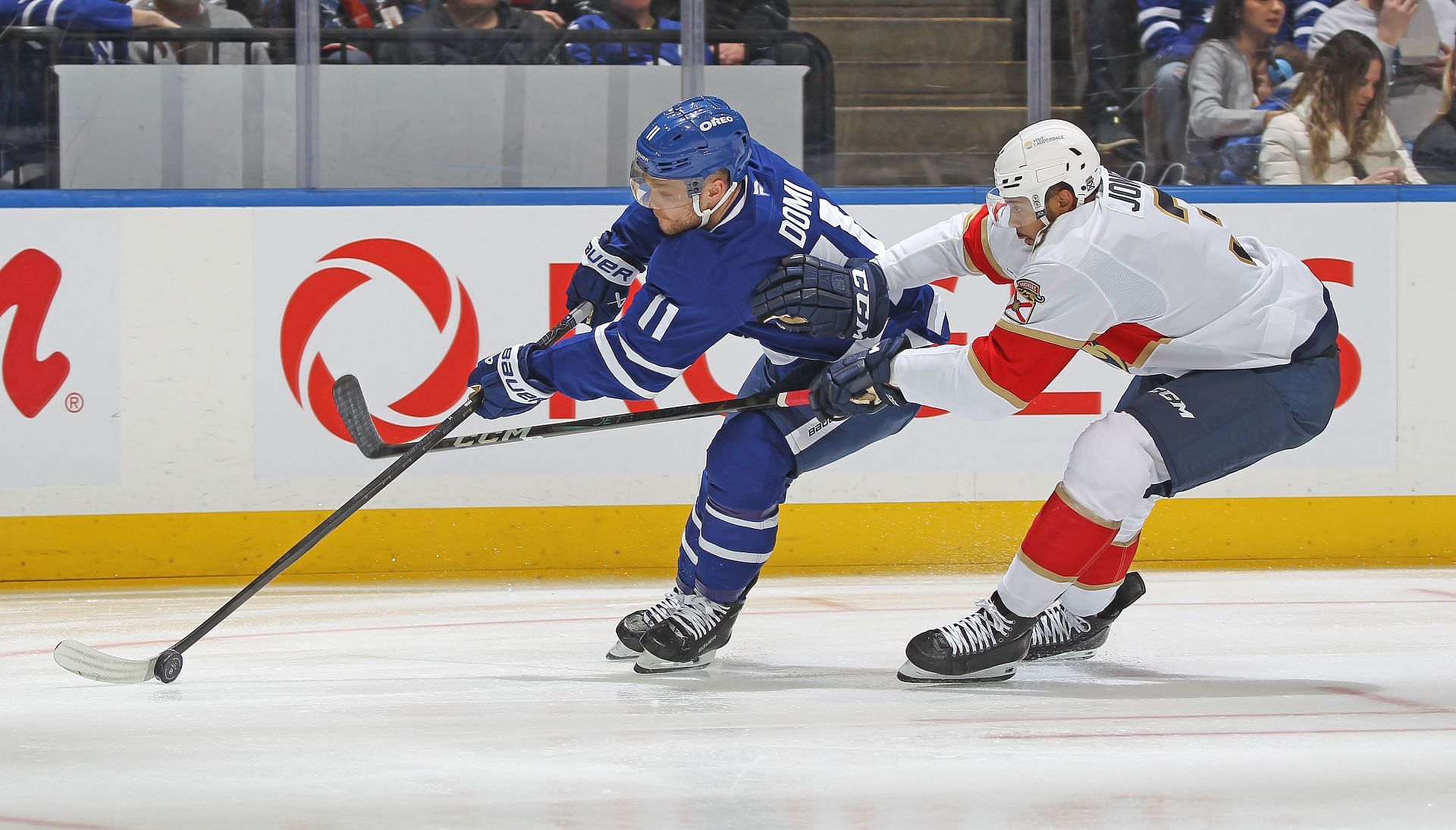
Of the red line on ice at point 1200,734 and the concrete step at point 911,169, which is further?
the concrete step at point 911,169

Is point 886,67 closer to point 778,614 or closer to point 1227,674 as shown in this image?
point 778,614

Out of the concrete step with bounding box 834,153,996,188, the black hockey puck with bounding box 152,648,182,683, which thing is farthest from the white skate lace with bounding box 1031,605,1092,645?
the concrete step with bounding box 834,153,996,188

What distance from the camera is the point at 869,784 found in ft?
7.02

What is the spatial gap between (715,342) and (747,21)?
2.06 m

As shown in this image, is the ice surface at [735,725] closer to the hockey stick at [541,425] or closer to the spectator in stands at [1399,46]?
the hockey stick at [541,425]

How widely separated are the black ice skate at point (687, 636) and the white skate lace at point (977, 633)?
0.44 m

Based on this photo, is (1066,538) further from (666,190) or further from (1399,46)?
(1399,46)

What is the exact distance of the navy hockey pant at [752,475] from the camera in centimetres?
293

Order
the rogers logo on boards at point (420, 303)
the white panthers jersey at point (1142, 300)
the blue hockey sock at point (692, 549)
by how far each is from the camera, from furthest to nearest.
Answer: the rogers logo on boards at point (420, 303) < the blue hockey sock at point (692, 549) < the white panthers jersey at point (1142, 300)

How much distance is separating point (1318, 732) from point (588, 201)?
268 centimetres

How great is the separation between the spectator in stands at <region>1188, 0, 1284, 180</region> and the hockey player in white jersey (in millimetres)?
1963

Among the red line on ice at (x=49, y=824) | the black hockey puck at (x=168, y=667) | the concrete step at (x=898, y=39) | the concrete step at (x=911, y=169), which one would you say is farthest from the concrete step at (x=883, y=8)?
the red line on ice at (x=49, y=824)

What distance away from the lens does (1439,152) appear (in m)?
4.72

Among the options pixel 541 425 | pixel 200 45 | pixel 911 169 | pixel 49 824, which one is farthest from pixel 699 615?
pixel 200 45
